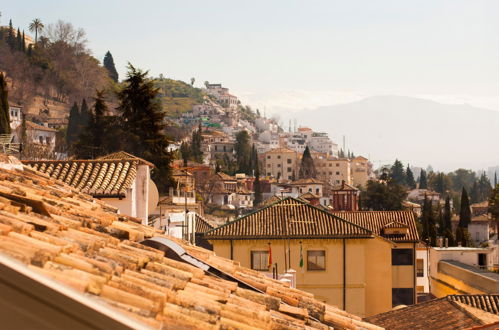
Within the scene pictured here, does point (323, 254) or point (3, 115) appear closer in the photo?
point (323, 254)

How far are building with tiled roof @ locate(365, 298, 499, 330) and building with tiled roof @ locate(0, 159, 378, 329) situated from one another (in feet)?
37.9

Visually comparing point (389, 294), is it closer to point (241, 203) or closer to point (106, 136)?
point (106, 136)

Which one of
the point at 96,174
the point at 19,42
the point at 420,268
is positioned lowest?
the point at 420,268

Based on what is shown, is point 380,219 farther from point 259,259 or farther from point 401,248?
point 259,259

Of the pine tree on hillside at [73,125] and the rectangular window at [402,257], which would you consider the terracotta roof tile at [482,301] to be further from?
the pine tree on hillside at [73,125]

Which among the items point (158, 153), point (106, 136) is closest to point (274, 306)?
point (158, 153)

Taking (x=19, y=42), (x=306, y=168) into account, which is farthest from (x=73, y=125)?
(x=306, y=168)

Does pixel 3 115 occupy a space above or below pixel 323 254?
above

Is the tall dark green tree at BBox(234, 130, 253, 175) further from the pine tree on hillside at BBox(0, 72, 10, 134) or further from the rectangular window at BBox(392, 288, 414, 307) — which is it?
the rectangular window at BBox(392, 288, 414, 307)

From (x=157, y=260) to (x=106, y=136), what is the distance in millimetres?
37192

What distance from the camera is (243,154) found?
142625 mm

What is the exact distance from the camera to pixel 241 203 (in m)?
104

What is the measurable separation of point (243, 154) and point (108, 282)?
459 ft

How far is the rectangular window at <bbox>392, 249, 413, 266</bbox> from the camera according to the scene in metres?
30.9
